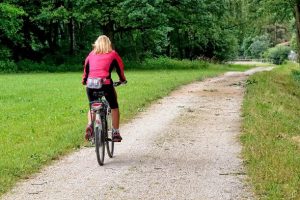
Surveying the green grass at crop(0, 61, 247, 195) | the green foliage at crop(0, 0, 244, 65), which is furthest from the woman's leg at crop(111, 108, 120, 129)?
the green foliage at crop(0, 0, 244, 65)

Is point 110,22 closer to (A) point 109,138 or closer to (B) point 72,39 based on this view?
(B) point 72,39

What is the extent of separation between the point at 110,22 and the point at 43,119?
1156 inches

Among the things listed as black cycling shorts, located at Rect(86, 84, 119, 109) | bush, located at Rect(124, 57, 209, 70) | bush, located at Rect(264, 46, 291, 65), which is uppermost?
black cycling shorts, located at Rect(86, 84, 119, 109)

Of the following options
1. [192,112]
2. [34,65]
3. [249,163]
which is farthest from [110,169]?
[34,65]

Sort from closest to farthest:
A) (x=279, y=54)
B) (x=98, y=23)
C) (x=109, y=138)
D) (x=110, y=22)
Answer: (x=109, y=138), (x=110, y=22), (x=98, y=23), (x=279, y=54)

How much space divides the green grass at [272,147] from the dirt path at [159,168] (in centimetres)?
24

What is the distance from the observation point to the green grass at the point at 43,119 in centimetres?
921

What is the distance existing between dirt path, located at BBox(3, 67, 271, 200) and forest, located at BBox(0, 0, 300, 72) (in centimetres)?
2475

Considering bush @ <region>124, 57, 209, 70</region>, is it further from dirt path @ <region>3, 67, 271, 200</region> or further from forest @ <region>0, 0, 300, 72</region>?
dirt path @ <region>3, 67, 271, 200</region>

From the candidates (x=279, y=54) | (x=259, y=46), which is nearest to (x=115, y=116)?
(x=279, y=54)

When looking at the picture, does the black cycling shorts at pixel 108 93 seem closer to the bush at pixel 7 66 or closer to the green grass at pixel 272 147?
the green grass at pixel 272 147

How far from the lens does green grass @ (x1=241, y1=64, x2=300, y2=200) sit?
722 centimetres

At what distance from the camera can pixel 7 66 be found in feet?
139

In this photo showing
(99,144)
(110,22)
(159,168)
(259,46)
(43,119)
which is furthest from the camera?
(259,46)
